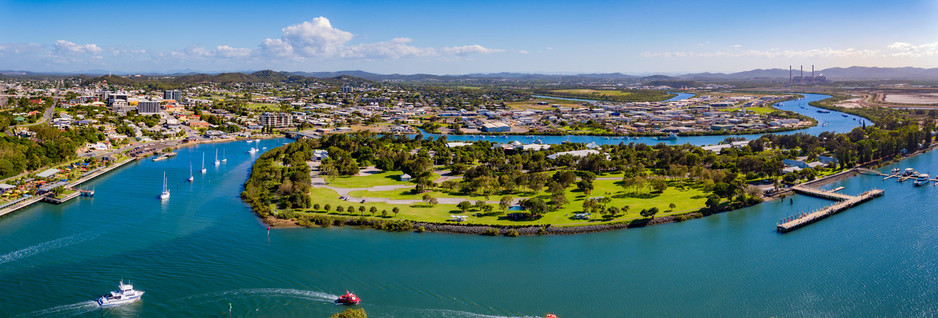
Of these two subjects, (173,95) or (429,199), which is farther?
(173,95)

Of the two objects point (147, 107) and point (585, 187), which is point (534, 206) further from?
→ point (147, 107)

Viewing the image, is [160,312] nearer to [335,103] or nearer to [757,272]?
[757,272]

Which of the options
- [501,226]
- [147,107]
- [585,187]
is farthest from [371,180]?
[147,107]

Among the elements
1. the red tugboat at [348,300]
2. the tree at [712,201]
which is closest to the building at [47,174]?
the red tugboat at [348,300]

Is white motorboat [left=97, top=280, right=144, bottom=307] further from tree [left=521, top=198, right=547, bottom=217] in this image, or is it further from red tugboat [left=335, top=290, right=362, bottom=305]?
tree [left=521, top=198, right=547, bottom=217]

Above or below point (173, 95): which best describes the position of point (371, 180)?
below

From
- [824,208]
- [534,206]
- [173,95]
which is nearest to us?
[534,206]
